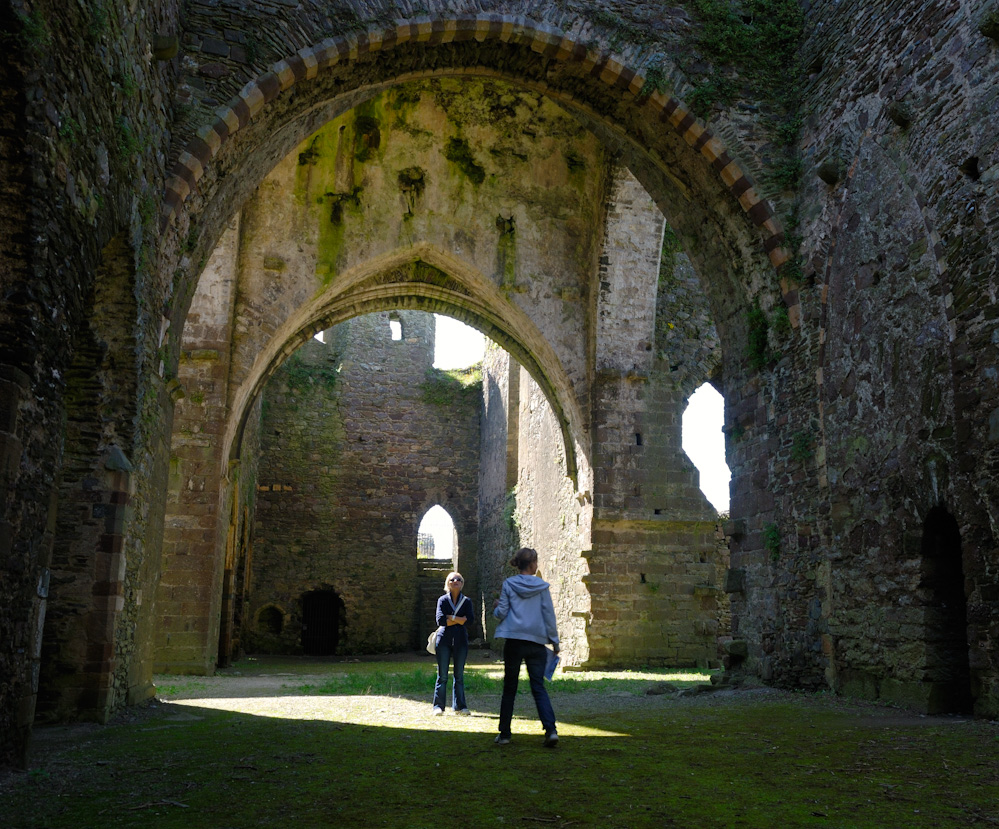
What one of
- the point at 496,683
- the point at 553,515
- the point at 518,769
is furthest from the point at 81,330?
the point at 553,515

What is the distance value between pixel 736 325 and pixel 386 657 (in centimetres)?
1284

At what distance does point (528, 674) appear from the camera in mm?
5012

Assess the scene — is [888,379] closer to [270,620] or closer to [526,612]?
[526,612]

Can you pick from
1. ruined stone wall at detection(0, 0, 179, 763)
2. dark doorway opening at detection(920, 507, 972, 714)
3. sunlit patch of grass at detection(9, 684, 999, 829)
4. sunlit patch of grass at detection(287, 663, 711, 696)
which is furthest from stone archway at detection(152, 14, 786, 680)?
sunlit patch of grass at detection(9, 684, 999, 829)

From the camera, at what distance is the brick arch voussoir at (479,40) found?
23.2ft

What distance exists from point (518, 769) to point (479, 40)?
22.0 feet

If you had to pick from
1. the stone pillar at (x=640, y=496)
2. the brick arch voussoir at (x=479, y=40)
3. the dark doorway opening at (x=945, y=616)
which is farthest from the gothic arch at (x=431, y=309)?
the dark doorway opening at (x=945, y=616)

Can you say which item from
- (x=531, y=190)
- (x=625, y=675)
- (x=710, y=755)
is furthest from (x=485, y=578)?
(x=710, y=755)

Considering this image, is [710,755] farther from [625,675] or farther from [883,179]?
[625,675]

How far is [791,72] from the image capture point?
28.9 feet

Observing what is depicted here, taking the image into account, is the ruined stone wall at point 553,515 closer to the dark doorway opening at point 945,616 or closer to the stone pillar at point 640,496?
the stone pillar at point 640,496

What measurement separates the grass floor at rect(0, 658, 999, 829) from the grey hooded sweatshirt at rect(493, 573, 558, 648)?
0.63 metres

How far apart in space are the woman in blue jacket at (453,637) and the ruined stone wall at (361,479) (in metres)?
14.0

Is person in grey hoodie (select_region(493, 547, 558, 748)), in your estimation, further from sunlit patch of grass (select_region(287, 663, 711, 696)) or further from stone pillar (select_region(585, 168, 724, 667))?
stone pillar (select_region(585, 168, 724, 667))
